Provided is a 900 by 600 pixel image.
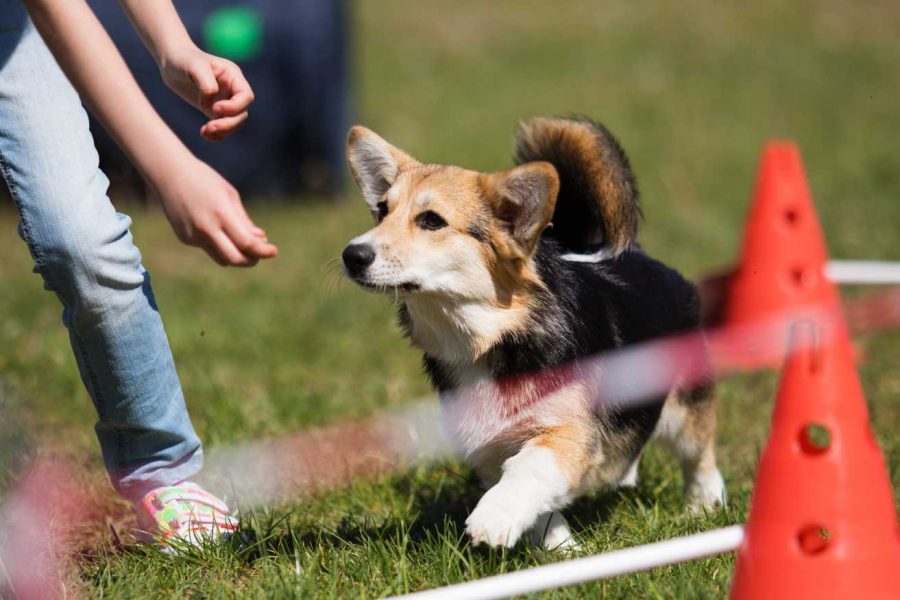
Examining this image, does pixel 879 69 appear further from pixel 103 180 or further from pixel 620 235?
pixel 103 180

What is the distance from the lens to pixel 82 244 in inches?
105

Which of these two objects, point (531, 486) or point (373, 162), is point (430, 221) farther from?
point (531, 486)

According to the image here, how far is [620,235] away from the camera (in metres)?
3.55

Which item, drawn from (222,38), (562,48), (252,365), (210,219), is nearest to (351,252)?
(210,219)

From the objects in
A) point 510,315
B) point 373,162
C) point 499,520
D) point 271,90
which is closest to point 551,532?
point 499,520

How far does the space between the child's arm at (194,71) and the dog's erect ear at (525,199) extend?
33.8 inches

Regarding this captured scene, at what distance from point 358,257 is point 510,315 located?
47cm

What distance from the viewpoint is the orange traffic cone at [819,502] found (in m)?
2.40

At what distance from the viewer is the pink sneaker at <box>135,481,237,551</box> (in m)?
2.98

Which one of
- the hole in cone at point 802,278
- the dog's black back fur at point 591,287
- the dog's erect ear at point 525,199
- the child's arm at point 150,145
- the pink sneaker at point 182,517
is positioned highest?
the child's arm at point 150,145

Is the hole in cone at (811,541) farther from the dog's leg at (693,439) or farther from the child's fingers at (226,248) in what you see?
the child's fingers at (226,248)

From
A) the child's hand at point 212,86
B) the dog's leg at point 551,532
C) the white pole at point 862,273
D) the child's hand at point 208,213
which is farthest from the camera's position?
the white pole at point 862,273

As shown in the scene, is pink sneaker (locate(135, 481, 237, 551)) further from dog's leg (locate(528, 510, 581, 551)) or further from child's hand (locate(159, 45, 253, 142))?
child's hand (locate(159, 45, 253, 142))

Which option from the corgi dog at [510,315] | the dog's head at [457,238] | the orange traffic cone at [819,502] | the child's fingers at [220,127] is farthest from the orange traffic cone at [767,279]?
the child's fingers at [220,127]
